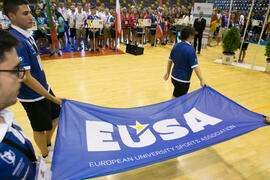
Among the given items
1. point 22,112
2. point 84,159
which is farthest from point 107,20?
point 84,159

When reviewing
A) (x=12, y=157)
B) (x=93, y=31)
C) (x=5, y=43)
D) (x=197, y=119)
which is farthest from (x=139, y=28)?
(x=12, y=157)

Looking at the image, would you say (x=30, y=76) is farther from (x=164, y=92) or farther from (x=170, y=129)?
(x=164, y=92)

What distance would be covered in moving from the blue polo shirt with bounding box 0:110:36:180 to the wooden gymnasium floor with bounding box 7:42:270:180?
1.42 metres

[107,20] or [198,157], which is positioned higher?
[107,20]

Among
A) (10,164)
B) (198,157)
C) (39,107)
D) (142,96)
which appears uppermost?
(10,164)

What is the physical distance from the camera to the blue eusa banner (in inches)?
50.8

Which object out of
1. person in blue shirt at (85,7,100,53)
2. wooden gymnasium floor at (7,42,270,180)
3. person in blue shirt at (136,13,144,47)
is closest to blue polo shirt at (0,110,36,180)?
wooden gymnasium floor at (7,42,270,180)

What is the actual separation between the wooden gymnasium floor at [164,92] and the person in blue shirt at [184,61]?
959mm

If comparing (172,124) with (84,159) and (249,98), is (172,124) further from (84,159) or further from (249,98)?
(249,98)

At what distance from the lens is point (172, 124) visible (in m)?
1.88

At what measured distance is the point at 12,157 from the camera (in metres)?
0.66

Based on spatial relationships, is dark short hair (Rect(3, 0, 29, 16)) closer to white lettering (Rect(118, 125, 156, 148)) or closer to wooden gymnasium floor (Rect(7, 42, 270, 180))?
white lettering (Rect(118, 125, 156, 148))

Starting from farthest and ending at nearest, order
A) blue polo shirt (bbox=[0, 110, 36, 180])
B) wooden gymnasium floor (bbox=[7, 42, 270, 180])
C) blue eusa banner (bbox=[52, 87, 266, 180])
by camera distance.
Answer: wooden gymnasium floor (bbox=[7, 42, 270, 180]) < blue eusa banner (bbox=[52, 87, 266, 180]) < blue polo shirt (bbox=[0, 110, 36, 180])

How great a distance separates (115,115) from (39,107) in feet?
2.46
